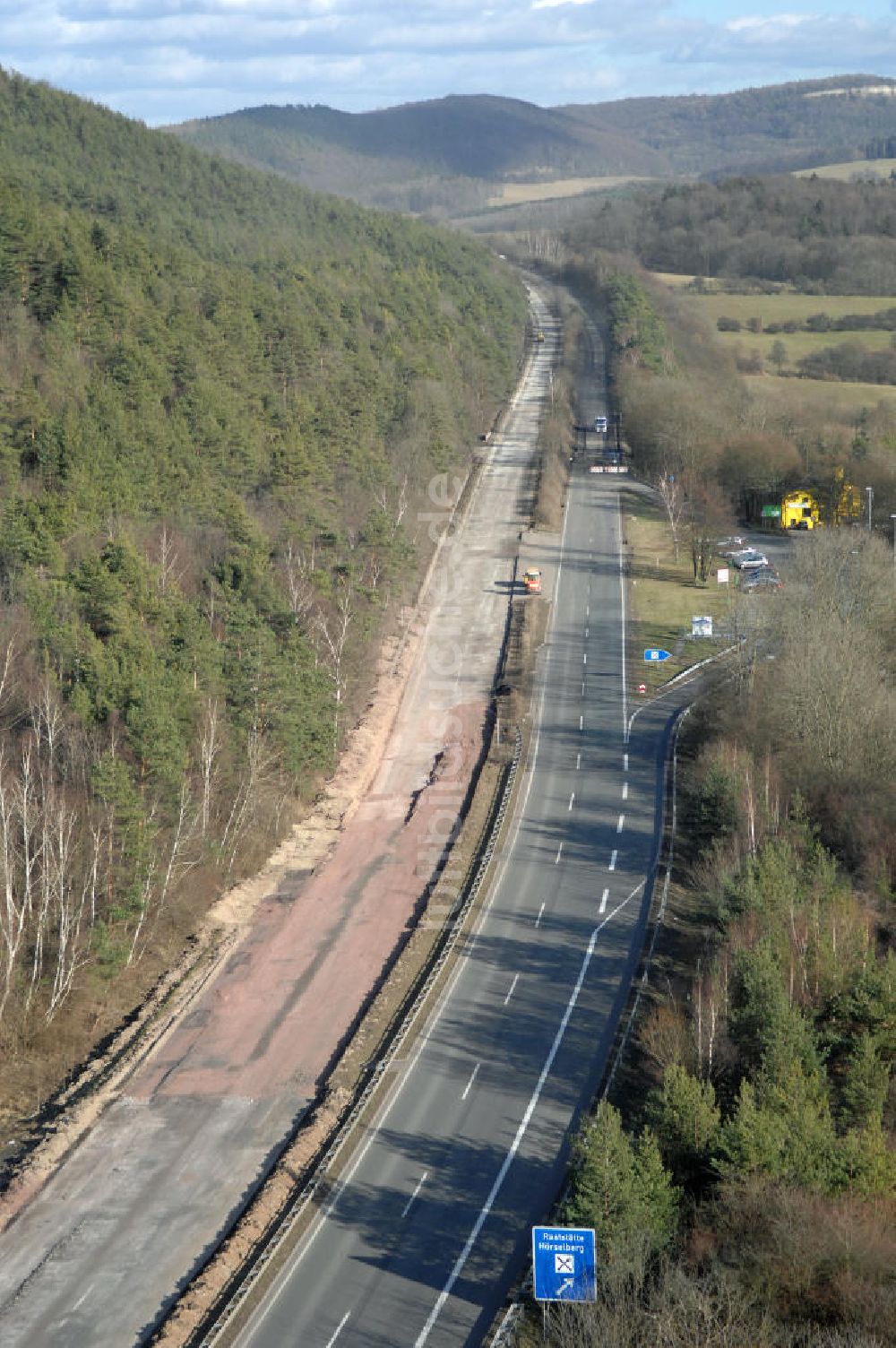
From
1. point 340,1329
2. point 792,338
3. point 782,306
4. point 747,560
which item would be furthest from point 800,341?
point 340,1329

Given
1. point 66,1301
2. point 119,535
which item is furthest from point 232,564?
point 66,1301

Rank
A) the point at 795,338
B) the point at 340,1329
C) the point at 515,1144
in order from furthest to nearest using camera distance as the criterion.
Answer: the point at 795,338, the point at 515,1144, the point at 340,1329

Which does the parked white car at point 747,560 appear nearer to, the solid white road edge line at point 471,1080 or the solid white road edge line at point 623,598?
the solid white road edge line at point 623,598

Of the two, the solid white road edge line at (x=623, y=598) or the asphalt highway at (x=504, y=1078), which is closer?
the asphalt highway at (x=504, y=1078)

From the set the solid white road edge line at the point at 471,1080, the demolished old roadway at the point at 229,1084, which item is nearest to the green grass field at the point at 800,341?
the demolished old roadway at the point at 229,1084

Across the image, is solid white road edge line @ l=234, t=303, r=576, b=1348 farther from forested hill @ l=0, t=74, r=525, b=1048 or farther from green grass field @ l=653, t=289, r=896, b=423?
green grass field @ l=653, t=289, r=896, b=423

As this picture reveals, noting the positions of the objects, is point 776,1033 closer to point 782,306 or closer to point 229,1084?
point 229,1084

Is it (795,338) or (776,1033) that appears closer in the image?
(776,1033)
